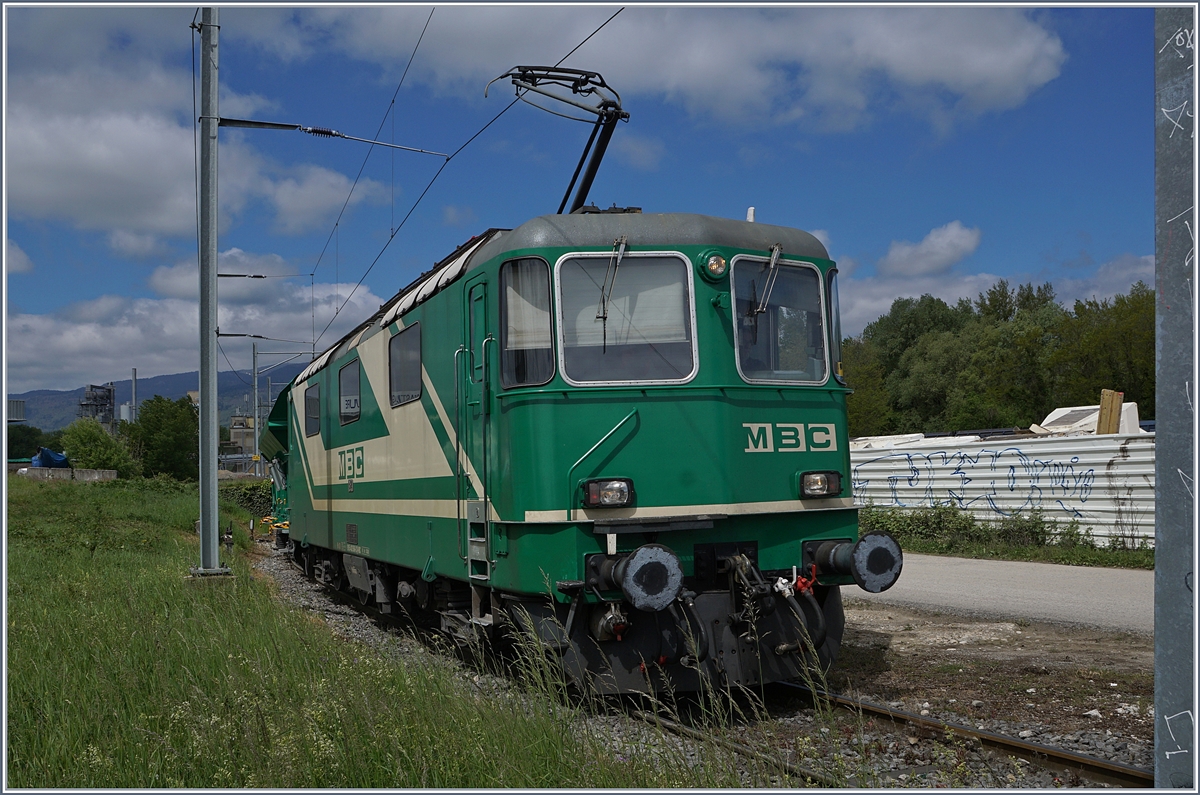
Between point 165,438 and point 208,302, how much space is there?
200ft

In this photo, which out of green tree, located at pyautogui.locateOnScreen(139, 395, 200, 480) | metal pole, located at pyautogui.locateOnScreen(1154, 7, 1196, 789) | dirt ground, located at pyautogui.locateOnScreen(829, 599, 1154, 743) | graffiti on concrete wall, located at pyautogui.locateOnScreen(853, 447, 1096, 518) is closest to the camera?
metal pole, located at pyautogui.locateOnScreen(1154, 7, 1196, 789)

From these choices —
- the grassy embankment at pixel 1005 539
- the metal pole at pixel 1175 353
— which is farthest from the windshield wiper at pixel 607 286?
the grassy embankment at pixel 1005 539

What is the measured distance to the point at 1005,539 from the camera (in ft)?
54.8

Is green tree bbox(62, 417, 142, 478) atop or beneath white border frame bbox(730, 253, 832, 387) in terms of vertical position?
beneath

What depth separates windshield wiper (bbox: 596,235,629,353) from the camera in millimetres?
6559

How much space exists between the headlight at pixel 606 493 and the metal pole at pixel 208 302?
20.3 ft

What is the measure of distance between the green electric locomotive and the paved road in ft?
15.5

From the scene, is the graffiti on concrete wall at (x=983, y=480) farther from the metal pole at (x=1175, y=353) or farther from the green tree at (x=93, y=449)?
the green tree at (x=93, y=449)

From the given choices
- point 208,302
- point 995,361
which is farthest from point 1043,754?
point 995,361

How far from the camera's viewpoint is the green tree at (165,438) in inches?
2603

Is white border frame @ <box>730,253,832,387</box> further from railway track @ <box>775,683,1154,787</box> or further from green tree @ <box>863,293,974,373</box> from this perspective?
green tree @ <box>863,293,974,373</box>

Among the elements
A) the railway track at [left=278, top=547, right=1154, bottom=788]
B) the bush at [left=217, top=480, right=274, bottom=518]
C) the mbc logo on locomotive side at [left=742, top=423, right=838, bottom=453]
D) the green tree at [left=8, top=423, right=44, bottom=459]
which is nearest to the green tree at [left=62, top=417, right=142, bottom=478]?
the bush at [left=217, top=480, right=274, bottom=518]

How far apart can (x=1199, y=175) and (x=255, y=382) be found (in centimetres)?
3782

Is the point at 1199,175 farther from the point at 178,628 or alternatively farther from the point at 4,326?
the point at 178,628
